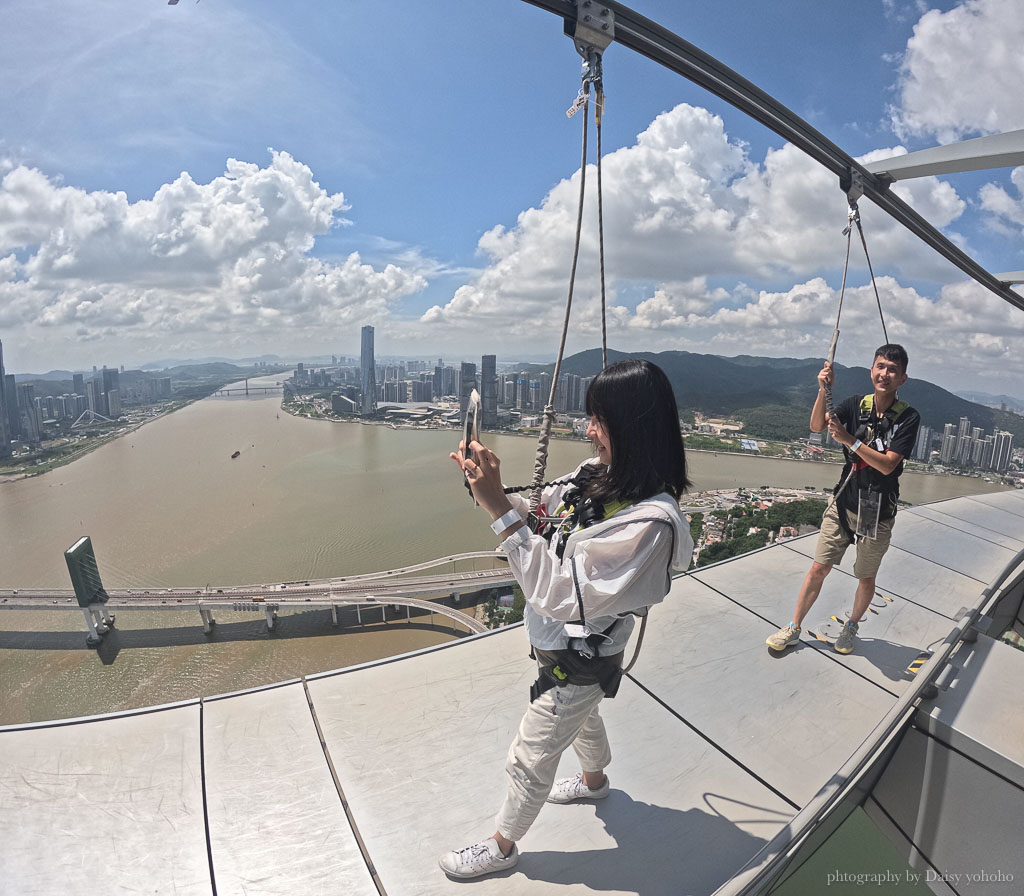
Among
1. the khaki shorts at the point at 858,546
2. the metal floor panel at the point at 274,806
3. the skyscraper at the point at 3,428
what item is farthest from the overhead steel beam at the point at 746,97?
the skyscraper at the point at 3,428

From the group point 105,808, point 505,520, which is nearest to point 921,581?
point 505,520

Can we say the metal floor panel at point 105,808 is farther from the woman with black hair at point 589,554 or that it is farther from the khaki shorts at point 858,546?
the khaki shorts at point 858,546

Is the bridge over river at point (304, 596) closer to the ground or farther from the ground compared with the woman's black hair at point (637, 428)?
closer to the ground

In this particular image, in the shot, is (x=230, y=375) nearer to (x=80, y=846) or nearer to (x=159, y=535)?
(x=159, y=535)

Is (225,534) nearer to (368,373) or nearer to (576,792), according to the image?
(368,373)

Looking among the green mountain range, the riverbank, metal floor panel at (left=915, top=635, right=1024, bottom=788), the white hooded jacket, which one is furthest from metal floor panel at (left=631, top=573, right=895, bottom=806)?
the riverbank

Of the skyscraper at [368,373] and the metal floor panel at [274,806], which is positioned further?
the skyscraper at [368,373]
